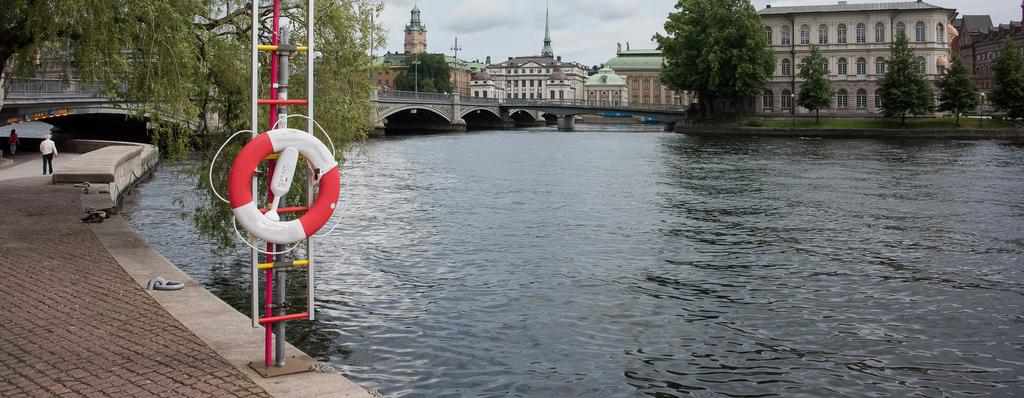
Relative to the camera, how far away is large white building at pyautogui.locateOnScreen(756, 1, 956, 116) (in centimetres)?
10645

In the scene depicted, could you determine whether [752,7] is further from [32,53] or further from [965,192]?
[32,53]

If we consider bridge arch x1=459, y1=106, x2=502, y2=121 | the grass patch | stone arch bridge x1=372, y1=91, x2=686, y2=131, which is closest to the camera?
the grass patch

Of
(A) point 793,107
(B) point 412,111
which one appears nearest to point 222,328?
(A) point 793,107

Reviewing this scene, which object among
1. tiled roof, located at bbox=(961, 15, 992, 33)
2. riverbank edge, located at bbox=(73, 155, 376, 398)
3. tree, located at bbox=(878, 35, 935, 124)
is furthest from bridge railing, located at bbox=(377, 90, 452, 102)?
tiled roof, located at bbox=(961, 15, 992, 33)

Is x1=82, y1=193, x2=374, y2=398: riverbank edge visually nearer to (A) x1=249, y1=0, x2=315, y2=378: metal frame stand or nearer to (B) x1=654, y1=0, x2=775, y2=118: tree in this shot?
(A) x1=249, y1=0, x2=315, y2=378: metal frame stand

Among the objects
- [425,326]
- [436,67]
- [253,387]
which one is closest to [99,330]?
[253,387]

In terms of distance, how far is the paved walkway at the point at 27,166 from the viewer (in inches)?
1296

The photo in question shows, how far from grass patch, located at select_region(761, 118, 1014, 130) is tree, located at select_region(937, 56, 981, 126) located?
1.23m

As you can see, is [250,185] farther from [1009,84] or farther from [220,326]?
[1009,84]

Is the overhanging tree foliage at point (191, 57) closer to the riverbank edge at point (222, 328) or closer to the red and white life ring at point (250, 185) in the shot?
the riverbank edge at point (222, 328)

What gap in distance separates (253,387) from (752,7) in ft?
304

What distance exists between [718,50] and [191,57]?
269 feet

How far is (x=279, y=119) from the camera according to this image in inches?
352

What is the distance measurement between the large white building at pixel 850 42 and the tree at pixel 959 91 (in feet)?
50.2
